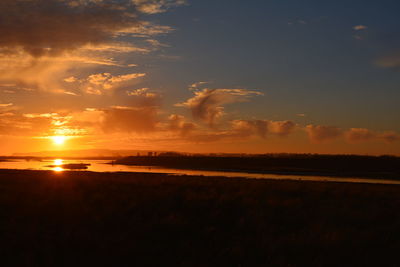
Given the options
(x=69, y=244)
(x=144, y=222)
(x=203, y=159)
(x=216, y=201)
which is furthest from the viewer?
(x=203, y=159)

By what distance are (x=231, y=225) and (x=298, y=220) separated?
2760mm

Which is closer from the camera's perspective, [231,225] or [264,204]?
[231,225]

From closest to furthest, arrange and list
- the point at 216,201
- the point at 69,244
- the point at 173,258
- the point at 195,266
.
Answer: the point at 195,266 < the point at 173,258 < the point at 69,244 < the point at 216,201

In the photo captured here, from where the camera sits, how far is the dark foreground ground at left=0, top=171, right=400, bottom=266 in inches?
353

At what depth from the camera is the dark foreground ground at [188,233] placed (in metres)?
8.98

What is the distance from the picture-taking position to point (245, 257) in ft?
30.0

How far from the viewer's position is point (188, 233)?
437 inches

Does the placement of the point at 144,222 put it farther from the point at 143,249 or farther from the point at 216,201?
the point at 216,201

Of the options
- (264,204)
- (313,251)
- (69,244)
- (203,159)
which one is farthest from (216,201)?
(203,159)

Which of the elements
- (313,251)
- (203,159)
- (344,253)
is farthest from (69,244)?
(203,159)

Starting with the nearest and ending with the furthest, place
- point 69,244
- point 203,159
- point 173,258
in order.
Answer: point 173,258, point 69,244, point 203,159

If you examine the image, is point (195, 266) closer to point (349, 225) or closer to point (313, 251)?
point (313, 251)

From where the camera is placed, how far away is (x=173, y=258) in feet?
29.4

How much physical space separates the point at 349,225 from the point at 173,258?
7263 mm
